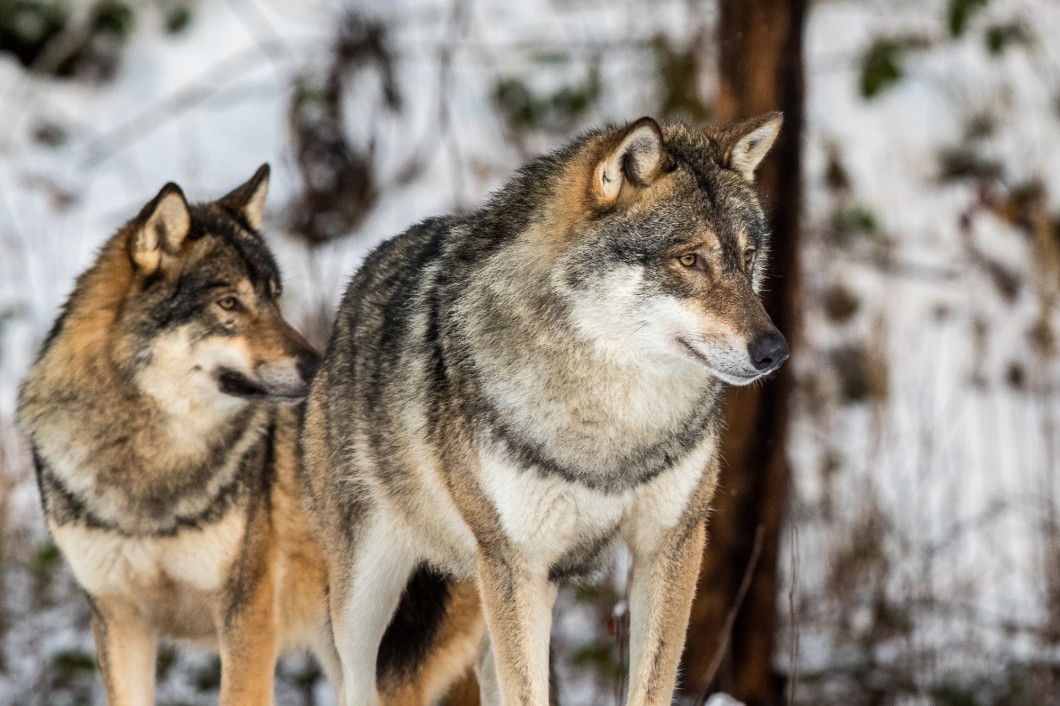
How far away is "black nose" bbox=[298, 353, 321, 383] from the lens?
13.3ft

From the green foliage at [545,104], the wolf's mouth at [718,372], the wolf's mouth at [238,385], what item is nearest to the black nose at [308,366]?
the wolf's mouth at [238,385]

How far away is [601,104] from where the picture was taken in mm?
9844

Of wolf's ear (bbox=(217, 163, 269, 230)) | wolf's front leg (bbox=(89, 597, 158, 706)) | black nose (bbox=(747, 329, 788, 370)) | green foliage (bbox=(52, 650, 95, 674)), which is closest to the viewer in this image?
black nose (bbox=(747, 329, 788, 370))

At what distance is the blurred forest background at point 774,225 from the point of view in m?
5.89

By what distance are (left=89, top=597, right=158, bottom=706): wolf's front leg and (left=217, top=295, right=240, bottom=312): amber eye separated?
1.10m

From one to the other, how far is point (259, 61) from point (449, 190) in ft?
8.24

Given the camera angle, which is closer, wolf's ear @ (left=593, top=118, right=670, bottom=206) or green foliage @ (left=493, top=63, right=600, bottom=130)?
wolf's ear @ (left=593, top=118, right=670, bottom=206)

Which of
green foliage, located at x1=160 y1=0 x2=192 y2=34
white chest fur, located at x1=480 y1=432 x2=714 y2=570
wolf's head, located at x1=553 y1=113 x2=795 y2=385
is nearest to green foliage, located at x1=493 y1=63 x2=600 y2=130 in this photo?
green foliage, located at x1=160 y1=0 x2=192 y2=34

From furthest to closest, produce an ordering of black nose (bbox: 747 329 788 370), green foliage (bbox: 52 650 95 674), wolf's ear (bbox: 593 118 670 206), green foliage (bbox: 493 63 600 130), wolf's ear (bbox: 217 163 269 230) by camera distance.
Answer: green foliage (bbox: 493 63 600 130)
green foliage (bbox: 52 650 95 674)
wolf's ear (bbox: 217 163 269 230)
wolf's ear (bbox: 593 118 670 206)
black nose (bbox: 747 329 788 370)

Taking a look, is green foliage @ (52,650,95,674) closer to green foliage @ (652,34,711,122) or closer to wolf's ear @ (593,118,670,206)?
wolf's ear @ (593,118,670,206)

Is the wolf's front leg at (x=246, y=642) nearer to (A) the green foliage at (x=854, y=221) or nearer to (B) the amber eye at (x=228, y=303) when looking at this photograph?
(B) the amber eye at (x=228, y=303)

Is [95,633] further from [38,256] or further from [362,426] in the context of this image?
[38,256]

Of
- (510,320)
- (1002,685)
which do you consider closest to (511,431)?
(510,320)

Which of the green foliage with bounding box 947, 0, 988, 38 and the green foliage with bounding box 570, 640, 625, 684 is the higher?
the green foliage with bounding box 947, 0, 988, 38
